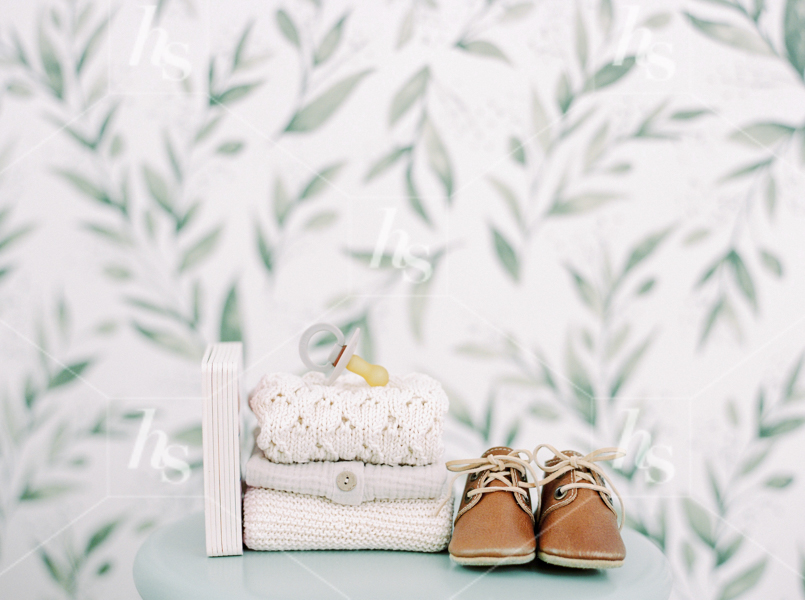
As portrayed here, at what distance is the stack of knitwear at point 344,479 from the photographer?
78 centimetres

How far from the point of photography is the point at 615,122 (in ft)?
4.06

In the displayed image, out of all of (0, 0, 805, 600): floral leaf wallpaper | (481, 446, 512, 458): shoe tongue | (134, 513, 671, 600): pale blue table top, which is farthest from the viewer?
(0, 0, 805, 600): floral leaf wallpaper

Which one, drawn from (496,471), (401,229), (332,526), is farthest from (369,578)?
(401,229)

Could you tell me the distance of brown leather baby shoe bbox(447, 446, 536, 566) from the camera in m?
0.71

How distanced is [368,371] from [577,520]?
32 centimetres

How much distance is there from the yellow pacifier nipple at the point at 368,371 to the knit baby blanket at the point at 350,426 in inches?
2.7

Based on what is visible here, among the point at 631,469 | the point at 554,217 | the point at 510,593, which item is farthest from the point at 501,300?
the point at 510,593

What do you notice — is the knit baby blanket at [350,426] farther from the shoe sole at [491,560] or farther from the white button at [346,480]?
the shoe sole at [491,560]

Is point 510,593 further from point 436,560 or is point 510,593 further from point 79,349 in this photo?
point 79,349

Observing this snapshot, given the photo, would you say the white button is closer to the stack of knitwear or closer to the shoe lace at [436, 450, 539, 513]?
the stack of knitwear

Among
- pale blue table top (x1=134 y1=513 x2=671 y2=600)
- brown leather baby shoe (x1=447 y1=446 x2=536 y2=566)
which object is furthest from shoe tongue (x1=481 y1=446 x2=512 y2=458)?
pale blue table top (x1=134 y1=513 x2=671 y2=600)

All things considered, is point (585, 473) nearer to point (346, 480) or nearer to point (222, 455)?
point (346, 480)

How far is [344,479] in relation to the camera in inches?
30.8

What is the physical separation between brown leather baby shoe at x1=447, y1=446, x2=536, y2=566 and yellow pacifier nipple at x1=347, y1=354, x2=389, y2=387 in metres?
0.15
